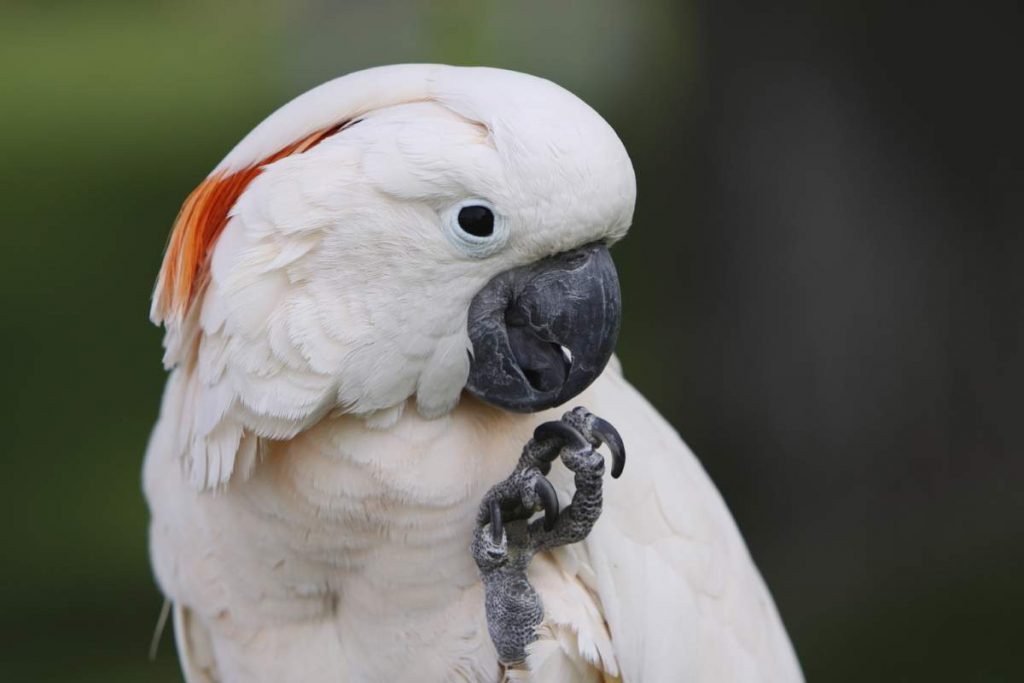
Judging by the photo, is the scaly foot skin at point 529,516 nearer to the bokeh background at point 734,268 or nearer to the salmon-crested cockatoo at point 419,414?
the salmon-crested cockatoo at point 419,414

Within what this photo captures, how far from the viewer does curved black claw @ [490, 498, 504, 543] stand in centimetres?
157

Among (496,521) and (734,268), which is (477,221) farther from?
(734,268)

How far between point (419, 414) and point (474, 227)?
0.93 feet

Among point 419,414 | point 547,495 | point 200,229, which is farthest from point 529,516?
point 200,229

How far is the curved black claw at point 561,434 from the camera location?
1.57 m

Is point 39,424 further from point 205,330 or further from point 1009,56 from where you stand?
point 1009,56

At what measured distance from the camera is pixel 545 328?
4.94 ft

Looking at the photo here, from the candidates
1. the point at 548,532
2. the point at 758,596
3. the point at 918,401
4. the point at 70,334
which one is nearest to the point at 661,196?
the point at 918,401

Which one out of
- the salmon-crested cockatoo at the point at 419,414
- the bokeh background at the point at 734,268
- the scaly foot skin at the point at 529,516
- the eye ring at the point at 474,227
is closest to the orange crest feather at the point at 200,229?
the salmon-crested cockatoo at the point at 419,414

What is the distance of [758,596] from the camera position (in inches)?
79.7

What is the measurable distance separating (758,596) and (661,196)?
2628 mm

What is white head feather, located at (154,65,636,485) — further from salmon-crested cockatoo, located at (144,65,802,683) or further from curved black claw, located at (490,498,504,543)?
curved black claw, located at (490,498,504,543)

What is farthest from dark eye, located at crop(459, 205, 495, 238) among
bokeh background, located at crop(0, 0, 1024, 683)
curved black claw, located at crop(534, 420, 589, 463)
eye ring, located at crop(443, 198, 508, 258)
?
bokeh background, located at crop(0, 0, 1024, 683)

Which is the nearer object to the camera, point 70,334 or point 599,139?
point 599,139
